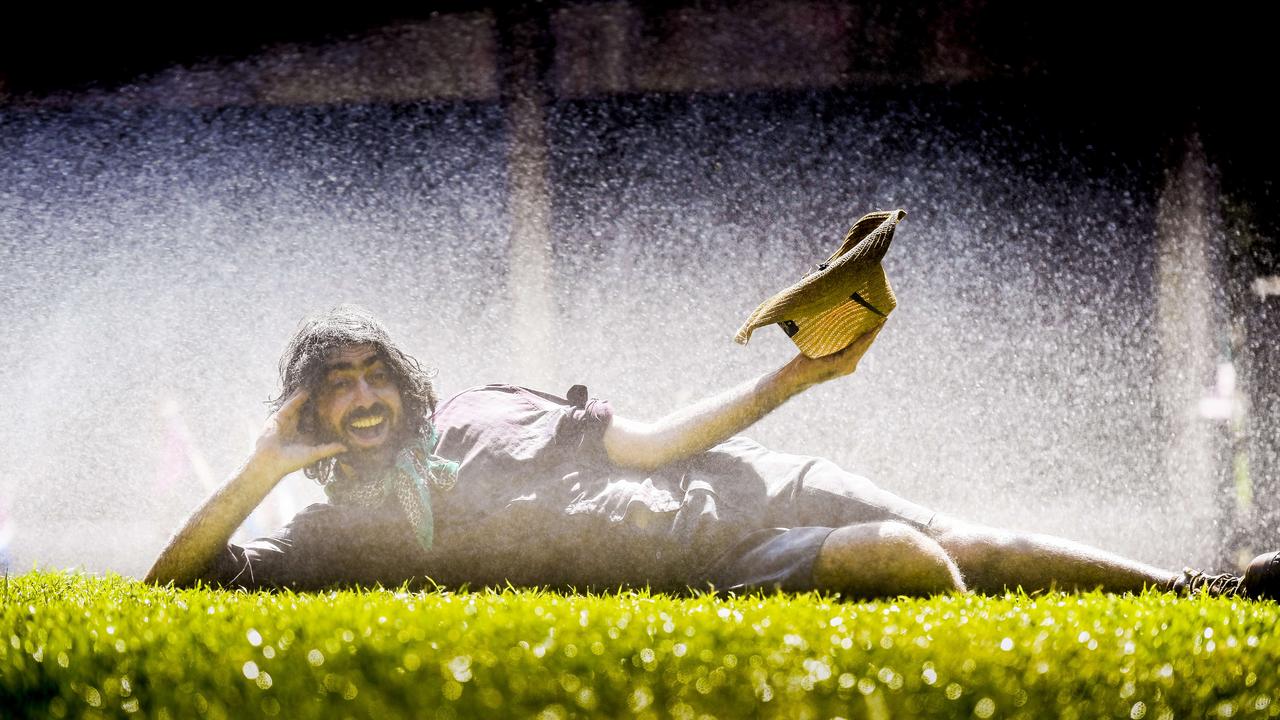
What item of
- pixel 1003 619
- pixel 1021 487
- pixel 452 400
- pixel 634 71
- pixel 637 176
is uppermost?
pixel 634 71

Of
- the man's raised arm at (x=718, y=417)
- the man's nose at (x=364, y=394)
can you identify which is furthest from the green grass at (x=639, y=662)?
the man's nose at (x=364, y=394)

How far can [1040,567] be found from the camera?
2.71 metres

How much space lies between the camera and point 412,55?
21.1ft

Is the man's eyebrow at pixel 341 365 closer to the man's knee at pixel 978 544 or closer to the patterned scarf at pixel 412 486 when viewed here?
the patterned scarf at pixel 412 486

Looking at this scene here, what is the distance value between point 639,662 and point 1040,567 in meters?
1.44

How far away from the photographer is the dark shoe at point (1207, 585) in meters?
2.65

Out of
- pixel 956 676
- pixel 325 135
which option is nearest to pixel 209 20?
pixel 325 135

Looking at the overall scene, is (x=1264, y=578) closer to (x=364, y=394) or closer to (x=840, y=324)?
(x=840, y=324)

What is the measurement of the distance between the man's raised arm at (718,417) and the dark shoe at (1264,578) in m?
1.19

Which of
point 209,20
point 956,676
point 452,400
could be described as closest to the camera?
point 956,676

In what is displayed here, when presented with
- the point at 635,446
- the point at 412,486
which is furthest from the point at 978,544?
the point at 412,486

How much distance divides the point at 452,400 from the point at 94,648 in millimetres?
1707

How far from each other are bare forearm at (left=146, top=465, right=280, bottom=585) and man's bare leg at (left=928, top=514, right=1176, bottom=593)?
6.93ft

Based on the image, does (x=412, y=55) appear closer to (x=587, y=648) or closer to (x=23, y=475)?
(x=23, y=475)
